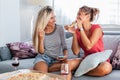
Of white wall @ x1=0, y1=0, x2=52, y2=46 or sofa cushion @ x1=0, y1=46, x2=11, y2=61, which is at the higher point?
white wall @ x1=0, y1=0, x2=52, y2=46

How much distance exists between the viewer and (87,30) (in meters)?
2.65

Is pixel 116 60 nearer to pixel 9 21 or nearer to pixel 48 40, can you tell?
pixel 48 40

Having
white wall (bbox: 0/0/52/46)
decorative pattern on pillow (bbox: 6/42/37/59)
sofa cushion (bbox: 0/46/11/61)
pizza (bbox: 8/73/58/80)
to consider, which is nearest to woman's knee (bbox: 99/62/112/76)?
pizza (bbox: 8/73/58/80)

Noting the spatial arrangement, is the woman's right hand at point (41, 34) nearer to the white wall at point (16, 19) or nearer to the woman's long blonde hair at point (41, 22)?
the woman's long blonde hair at point (41, 22)

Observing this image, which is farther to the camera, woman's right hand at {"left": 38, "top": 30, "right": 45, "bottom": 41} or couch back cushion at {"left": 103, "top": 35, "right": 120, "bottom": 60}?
couch back cushion at {"left": 103, "top": 35, "right": 120, "bottom": 60}

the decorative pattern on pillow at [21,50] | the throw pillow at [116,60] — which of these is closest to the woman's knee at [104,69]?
the throw pillow at [116,60]

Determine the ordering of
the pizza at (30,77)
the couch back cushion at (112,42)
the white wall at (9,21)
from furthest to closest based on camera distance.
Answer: the white wall at (9,21) → the couch back cushion at (112,42) → the pizza at (30,77)

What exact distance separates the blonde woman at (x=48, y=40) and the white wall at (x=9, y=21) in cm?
126

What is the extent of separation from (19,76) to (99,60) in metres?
0.84

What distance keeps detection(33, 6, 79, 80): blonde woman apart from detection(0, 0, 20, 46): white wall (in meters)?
1.26

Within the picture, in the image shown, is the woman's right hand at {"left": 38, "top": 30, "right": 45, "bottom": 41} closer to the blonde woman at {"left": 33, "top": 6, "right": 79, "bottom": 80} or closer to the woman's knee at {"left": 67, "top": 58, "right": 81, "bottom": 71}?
the blonde woman at {"left": 33, "top": 6, "right": 79, "bottom": 80}

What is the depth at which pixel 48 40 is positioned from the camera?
8.96 feet

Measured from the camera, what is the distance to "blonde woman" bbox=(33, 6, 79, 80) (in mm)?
2631

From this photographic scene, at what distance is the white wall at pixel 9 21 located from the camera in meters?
3.78
